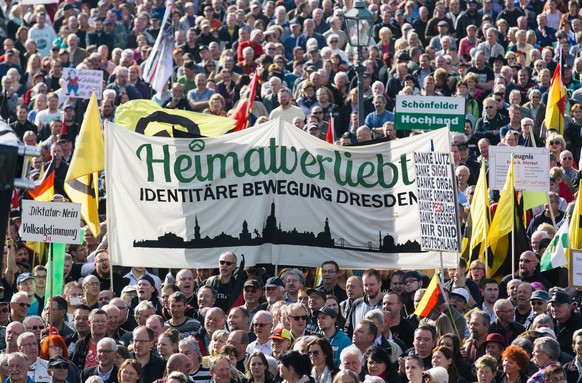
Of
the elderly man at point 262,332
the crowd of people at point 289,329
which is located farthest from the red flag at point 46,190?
the elderly man at point 262,332

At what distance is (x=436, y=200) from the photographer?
1457cm

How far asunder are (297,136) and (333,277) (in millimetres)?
1925

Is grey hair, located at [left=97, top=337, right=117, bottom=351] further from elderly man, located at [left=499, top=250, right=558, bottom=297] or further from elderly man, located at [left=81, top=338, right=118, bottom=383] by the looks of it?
elderly man, located at [left=499, top=250, right=558, bottom=297]

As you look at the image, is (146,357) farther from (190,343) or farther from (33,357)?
(33,357)

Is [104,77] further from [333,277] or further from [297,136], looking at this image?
[333,277]

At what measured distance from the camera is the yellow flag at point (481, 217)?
16.0 m

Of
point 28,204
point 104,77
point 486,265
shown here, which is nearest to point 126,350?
point 28,204

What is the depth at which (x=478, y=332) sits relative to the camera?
12.4 meters

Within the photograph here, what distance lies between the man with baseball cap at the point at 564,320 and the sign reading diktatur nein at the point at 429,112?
19.6 ft

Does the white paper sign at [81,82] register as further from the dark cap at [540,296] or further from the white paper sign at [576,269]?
the dark cap at [540,296]

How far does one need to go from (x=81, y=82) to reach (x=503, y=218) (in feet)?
30.0

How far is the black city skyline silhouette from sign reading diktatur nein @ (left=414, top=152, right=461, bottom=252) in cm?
113

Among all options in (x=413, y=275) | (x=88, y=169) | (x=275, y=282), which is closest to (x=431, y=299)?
(x=413, y=275)

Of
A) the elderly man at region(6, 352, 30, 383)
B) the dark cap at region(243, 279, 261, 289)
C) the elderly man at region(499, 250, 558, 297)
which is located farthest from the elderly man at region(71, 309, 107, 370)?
the elderly man at region(499, 250, 558, 297)
